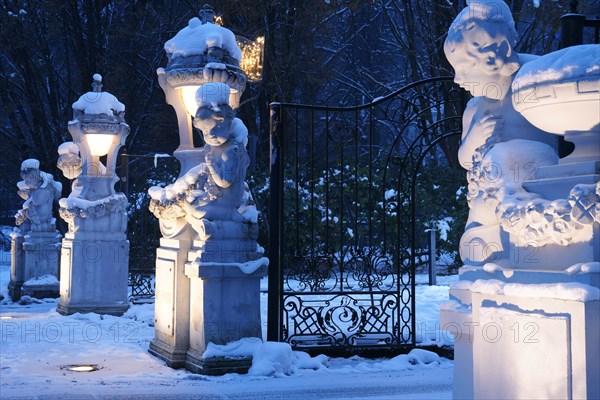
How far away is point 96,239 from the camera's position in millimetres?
13242

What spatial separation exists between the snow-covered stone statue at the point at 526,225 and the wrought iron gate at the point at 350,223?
482 centimetres

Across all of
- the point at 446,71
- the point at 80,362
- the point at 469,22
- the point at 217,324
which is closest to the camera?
the point at 469,22

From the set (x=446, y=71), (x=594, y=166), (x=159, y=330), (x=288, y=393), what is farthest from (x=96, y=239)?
(x=594, y=166)

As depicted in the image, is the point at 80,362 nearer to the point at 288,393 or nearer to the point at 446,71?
the point at 288,393

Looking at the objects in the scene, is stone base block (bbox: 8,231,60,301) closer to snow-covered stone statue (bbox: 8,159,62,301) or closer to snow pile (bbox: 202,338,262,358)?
snow-covered stone statue (bbox: 8,159,62,301)

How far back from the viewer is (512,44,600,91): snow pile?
10.3 feet

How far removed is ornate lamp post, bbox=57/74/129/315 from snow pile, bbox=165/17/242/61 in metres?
4.51

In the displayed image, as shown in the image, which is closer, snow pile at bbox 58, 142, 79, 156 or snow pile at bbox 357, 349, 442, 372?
snow pile at bbox 357, 349, 442, 372

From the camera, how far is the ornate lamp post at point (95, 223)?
13.1 m

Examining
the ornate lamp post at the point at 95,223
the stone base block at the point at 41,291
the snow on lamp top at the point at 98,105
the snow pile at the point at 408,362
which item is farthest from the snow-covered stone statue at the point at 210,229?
the stone base block at the point at 41,291

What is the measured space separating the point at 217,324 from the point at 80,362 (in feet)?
5.67

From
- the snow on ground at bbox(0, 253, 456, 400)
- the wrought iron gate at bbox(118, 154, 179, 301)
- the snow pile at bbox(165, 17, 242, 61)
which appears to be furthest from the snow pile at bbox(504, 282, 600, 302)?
the wrought iron gate at bbox(118, 154, 179, 301)

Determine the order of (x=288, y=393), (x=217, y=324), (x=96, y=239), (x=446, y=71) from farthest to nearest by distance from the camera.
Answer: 1. (x=446, y=71)
2. (x=96, y=239)
3. (x=217, y=324)
4. (x=288, y=393)

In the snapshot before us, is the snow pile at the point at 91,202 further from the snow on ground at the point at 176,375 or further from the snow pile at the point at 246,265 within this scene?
the snow pile at the point at 246,265
